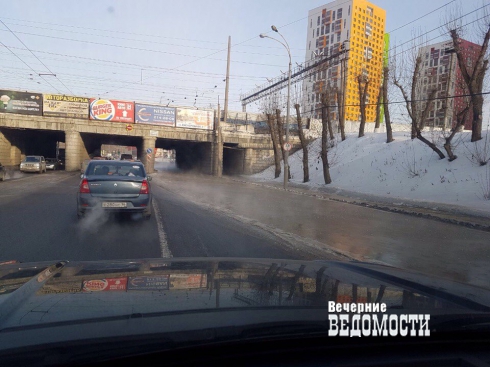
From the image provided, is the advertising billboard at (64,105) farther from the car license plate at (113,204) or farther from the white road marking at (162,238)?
the car license plate at (113,204)

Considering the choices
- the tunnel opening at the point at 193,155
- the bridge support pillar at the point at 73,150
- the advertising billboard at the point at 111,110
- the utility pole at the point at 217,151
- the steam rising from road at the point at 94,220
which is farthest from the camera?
the tunnel opening at the point at 193,155

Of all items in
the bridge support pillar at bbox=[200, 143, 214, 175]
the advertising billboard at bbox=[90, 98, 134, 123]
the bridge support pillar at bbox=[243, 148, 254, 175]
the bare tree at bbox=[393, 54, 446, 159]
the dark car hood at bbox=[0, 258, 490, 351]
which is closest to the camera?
the dark car hood at bbox=[0, 258, 490, 351]

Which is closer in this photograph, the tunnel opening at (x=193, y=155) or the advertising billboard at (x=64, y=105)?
the advertising billboard at (x=64, y=105)

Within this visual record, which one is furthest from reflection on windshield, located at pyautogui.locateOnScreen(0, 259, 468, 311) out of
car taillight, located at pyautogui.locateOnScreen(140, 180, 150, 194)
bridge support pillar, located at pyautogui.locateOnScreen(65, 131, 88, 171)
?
bridge support pillar, located at pyautogui.locateOnScreen(65, 131, 88, 171)

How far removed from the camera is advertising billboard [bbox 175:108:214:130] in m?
44.4

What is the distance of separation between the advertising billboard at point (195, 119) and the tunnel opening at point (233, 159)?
13.9 ft

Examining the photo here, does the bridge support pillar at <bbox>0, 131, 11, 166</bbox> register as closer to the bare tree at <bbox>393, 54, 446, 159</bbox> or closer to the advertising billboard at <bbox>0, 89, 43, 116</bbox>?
the advertising billboard at <bbox>0, 89, 43, 116</bbox>

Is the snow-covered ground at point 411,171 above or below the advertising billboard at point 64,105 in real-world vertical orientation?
below

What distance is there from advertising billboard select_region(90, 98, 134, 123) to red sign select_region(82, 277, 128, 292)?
4149cm

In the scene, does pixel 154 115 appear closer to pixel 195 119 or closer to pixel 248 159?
pixel 195 119

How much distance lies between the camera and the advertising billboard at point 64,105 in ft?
134

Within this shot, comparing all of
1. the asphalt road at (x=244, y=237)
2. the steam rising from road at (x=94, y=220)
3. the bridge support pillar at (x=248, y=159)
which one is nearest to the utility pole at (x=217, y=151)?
the bridge support pillar at (x=248, y=159)

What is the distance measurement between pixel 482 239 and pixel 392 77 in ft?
63.0

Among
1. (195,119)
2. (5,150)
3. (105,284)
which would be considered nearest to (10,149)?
(5,150)
